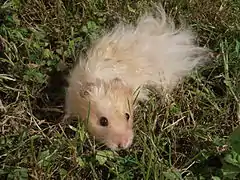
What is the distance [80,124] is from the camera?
3.53m

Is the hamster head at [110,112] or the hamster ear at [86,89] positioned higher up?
the hamster ear at [86,89]

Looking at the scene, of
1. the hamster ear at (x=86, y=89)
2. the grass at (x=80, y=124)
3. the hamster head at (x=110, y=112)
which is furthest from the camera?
the hamster ear at (x=86, y=89)

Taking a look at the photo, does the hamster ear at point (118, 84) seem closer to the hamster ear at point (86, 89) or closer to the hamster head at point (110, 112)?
the hamster head at point (110, 112)

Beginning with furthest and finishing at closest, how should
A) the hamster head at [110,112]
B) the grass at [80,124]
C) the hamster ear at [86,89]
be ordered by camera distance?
the hamster ear at [86,89] < the hamster head at [110,112] < the grass at [80,124]

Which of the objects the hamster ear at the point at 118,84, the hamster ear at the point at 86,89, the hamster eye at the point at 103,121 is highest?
the hamster ear at the point at 118,84

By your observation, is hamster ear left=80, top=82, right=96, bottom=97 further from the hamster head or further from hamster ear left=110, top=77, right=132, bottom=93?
hamster ear left=110, top=77, right=132, bottom=93

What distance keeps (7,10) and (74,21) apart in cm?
43

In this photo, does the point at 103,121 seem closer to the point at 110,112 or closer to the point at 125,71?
the point at 110,112

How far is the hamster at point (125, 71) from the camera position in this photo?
353 cm

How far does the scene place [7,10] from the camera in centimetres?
420

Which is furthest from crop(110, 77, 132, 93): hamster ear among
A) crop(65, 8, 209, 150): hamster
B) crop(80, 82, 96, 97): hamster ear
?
crop(80, 82, 96, 97): hamster ear

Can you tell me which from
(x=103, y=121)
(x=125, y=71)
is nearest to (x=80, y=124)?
(x=103, y=121)

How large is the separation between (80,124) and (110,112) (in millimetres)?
173

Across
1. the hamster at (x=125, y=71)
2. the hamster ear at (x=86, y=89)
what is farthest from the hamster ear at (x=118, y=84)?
the hamster ear at (x=86, y=89)
